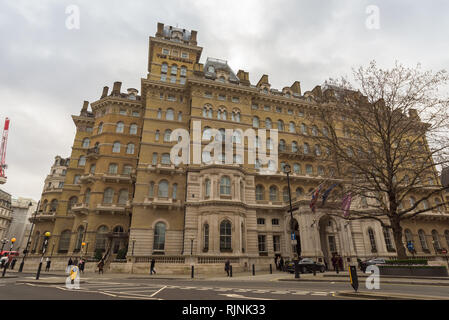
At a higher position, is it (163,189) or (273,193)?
(273,193)

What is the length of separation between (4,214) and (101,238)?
A: 247 feet

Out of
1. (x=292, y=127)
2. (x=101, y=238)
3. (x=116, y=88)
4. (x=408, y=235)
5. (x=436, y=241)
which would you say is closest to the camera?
(x=101, y=238)

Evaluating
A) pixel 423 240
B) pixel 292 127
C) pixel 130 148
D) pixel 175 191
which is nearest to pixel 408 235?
pixel 423 240

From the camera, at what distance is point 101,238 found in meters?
31.0

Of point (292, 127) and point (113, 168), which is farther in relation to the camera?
point (292, 127)

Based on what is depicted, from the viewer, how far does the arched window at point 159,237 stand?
27344 mm

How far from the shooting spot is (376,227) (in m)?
29.4

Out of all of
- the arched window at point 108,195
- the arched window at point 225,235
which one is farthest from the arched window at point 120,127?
the arched window at point 225,235

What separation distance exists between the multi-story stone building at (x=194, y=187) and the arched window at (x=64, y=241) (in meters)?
0.14

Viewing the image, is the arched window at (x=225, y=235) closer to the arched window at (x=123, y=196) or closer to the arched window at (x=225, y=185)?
the arched window at (x=225, y=185)

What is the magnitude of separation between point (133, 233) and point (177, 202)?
18.7 ft

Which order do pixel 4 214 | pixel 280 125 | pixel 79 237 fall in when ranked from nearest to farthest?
pixel 79 237, pixel 280 125, pixel 4 214

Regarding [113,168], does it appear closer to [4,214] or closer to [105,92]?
[105,92]
